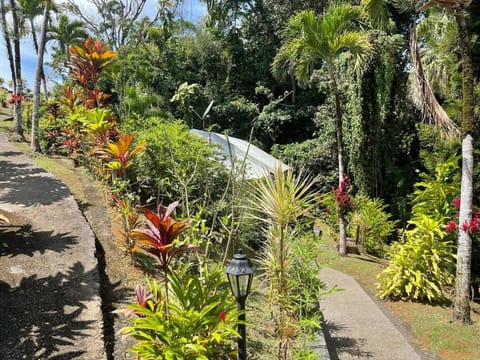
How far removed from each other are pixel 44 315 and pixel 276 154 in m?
12.8

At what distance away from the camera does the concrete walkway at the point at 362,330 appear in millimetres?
4754

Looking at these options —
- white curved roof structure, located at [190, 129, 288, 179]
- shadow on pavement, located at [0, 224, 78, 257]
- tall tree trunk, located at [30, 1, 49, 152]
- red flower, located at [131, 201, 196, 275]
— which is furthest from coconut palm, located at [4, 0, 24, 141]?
red flower, located at [131, 201, 196, 275]

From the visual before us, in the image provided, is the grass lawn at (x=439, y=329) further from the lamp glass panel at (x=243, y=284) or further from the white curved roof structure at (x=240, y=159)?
the white curved roof structure at (x=240, y=159)

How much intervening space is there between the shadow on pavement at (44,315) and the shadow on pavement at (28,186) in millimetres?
2261

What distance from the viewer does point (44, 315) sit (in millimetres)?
3637

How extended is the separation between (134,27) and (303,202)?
20.5 metres

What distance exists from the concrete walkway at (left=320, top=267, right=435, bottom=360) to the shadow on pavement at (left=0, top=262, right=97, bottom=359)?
2951mm

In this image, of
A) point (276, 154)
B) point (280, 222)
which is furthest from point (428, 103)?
point (276, 154)

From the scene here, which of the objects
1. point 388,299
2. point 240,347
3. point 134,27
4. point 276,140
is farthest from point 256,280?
point 134,27

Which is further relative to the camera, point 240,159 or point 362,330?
point 240,159

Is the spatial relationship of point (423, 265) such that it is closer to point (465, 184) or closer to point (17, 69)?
point (465, 184)

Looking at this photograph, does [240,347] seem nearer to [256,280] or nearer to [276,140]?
[256,280]

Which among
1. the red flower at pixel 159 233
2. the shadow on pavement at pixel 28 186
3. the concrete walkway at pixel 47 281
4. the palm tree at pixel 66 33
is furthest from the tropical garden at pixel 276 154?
the palm tree at pixel 66 33

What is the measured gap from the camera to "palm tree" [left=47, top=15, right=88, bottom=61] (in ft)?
69.9
